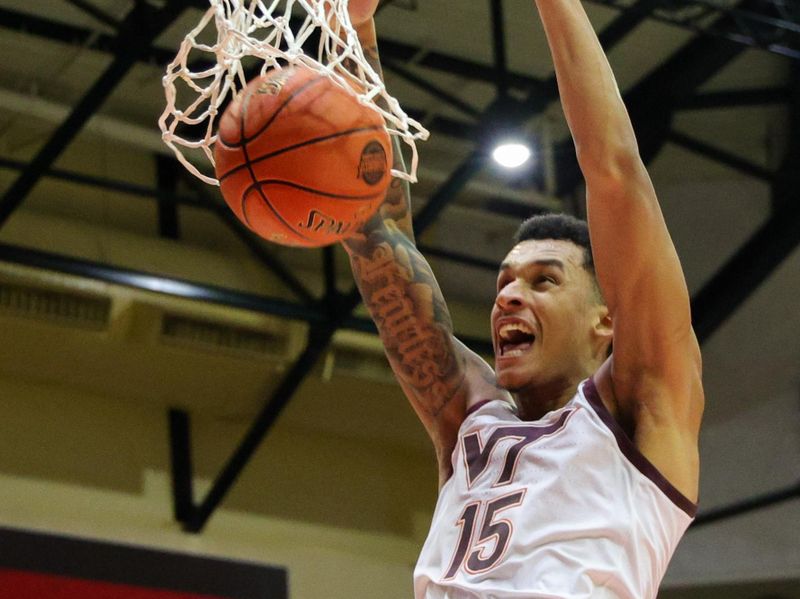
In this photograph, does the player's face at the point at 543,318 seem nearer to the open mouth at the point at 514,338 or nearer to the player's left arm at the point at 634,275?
the open mouth at the point at 514,338

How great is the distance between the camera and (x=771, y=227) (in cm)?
688

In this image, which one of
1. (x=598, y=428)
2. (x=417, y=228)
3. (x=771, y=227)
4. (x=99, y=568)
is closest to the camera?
(x=598, y=428)

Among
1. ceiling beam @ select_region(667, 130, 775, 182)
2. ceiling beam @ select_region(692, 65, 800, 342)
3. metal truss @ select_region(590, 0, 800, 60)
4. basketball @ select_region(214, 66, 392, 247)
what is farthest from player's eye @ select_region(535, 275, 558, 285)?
ceiling beam @ select_region(667, 130, 775, 182)

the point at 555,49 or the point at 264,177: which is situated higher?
the point at 555,49

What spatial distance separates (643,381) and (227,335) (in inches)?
197

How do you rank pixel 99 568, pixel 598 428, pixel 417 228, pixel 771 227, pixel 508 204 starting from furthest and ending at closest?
pixel 508 204, pixel 771 227, pixel 417 228, pixel 99 568, pixel 598 428

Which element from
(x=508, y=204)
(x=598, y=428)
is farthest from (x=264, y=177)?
(x=508, y=204)

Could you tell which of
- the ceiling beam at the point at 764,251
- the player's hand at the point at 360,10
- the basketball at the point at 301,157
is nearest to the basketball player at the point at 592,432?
the basketball at the point at 301,157

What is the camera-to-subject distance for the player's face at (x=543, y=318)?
2.35 m

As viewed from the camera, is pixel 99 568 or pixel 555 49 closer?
pixel 555 49

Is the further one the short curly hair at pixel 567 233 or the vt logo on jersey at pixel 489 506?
the short curly hair at pixel 567 233

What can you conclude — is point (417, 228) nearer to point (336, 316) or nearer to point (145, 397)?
point (336, 316)

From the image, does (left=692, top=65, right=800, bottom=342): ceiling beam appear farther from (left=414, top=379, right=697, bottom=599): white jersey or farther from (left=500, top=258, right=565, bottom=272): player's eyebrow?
(left=414, top=379, right=697, bottom=599): white jersey

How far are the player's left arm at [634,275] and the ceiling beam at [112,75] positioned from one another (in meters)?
3.62
